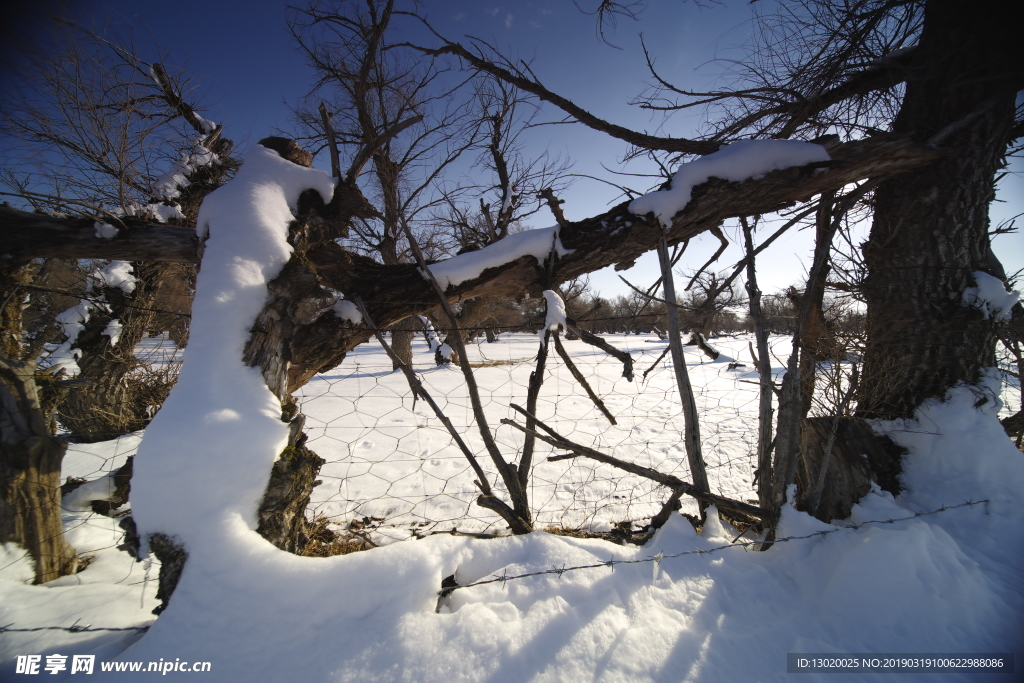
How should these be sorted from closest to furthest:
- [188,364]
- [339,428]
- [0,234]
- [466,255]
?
[188,364], [0,234], [466,255], [339,428]

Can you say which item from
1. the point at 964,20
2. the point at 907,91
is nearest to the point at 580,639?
the point at 907,91

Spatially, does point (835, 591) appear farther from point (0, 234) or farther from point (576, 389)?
point (576, 389)

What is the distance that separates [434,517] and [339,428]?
7.22ft

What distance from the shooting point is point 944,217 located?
2104mm

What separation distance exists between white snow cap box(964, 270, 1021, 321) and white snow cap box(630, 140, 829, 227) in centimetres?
125

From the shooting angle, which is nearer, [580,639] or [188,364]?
[580,639]

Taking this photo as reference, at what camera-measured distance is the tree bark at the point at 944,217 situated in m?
2.03

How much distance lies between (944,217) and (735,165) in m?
1.40

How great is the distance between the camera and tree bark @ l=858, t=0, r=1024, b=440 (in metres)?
2.03

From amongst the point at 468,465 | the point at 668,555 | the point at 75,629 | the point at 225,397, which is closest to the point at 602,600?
the point at 668,555

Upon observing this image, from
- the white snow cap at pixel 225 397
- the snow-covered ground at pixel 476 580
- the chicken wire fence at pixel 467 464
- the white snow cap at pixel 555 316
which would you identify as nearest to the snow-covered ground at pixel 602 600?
the snow-covered ground at pixel 476 580

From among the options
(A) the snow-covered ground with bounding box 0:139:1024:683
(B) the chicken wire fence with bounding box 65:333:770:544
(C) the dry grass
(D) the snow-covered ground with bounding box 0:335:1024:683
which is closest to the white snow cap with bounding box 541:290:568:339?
(B) the chicken wire fence with bounding box 65:333:770:544

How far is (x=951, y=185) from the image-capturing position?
6.83ft

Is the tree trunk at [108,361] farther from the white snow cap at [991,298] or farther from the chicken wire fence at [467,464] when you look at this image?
the white snow cap at [991,298]
